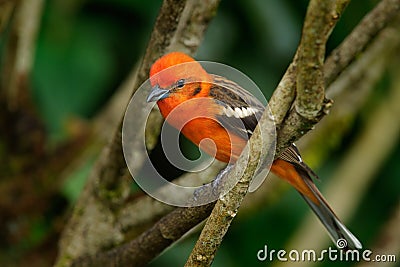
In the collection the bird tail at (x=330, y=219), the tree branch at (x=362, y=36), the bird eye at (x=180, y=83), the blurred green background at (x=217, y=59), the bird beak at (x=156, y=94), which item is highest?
the tree branch at (x=362, y=36)

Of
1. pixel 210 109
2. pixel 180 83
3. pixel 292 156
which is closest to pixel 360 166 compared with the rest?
pixel 292 156

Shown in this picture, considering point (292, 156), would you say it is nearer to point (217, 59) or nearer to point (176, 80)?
point (176, 80)

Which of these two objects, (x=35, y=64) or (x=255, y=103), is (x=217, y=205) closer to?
(x=255, y=103)

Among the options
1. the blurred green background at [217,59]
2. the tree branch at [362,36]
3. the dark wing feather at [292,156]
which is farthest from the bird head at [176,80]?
the blurred green background at [217,59]

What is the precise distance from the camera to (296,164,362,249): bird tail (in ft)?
10.7

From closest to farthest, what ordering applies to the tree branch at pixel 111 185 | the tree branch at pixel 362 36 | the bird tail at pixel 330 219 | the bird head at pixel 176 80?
the bird head at pixel 176 80 < the tree branch at pixel 111 185 < the tree branch at pixel 362 36 < the bird tail at pixel 330 219

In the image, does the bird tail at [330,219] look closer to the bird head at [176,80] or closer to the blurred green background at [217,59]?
the bird head at [176,80]

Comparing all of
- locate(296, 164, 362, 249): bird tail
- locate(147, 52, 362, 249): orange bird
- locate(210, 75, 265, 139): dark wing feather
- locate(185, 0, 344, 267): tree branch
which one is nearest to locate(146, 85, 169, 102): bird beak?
locate(147, 52, 362, 249): orange bird

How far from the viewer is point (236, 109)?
2.93 metres

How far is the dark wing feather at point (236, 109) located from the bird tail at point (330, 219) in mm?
466

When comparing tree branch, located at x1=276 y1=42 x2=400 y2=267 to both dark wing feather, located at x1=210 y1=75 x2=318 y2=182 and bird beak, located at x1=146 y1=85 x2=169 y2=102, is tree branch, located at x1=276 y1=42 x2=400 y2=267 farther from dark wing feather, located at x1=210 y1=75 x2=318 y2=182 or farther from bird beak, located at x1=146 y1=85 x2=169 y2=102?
bird beak, located at x1=146 y1=85 x2=169 y2=102

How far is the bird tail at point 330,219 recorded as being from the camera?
3.26 meters

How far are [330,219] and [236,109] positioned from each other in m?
0.74

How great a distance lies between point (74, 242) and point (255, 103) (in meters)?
1.01
